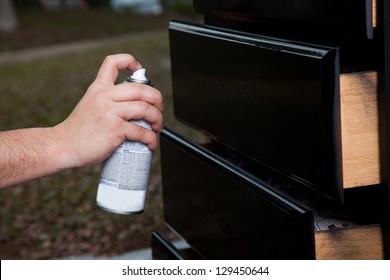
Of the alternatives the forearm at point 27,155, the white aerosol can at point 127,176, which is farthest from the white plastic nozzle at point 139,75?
the forearm at point 27,155

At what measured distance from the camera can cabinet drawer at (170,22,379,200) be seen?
2.20 meters

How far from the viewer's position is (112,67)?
221cm

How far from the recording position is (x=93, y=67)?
15.3 m

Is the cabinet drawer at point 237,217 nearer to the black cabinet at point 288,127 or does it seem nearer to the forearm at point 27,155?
the black cabinet at point 288,127

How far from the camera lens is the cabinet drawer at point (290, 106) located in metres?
2.20

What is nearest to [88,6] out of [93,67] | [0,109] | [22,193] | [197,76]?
[93,67]

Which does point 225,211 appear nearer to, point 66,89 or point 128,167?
point 128,167

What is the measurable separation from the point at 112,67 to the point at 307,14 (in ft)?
1.84

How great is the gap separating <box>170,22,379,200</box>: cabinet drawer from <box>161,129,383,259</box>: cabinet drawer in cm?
9

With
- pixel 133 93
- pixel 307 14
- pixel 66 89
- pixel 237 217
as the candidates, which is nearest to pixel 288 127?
pixel 307 14

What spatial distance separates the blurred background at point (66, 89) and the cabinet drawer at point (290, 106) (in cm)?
297

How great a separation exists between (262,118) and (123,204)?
1.81 ft

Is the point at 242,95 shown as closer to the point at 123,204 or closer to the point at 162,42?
the point at 123,204

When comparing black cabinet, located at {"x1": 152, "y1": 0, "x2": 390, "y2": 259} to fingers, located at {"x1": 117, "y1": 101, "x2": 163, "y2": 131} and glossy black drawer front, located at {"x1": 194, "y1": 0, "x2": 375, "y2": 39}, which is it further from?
fingers, located at {"x1": 117, "y1": 101, "x2": 163, "y2": 131}
